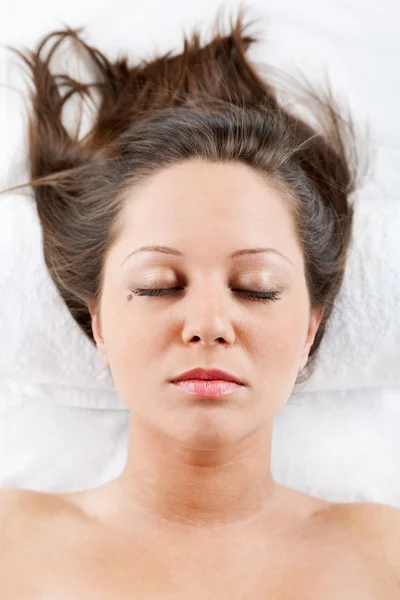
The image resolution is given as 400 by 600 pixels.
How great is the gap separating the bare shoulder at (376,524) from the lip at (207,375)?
15.9 inches

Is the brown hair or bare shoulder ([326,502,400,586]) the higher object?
the brown hair

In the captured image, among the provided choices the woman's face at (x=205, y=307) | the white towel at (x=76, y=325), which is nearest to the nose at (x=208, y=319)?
the woman's face at (x=205, y=307)

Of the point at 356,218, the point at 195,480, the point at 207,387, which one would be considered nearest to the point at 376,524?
the point at 195,480

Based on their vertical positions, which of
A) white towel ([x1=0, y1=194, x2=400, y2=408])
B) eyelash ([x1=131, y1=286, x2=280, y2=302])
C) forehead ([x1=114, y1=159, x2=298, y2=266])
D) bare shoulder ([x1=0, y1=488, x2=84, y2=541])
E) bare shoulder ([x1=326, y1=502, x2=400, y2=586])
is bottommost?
bare shoulder ([x1=326, y1=502, x2=400, y2=586])

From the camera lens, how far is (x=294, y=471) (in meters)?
1.63

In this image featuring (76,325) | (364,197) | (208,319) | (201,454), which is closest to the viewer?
(208,319)

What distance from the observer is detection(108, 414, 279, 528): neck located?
139cm

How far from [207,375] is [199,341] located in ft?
0.18

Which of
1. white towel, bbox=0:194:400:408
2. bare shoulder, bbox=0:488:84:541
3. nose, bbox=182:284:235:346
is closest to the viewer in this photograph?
nose, bbox=182:284:235:346

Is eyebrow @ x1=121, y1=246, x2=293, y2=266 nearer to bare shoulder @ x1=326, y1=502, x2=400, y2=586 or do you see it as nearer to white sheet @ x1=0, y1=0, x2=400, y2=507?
white sheet @ x1=0, y1=0, x2=400, y2=507

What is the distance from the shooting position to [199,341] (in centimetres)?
122

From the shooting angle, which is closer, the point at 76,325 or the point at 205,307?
the point at 205,307

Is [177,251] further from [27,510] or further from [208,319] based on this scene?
[27,510]

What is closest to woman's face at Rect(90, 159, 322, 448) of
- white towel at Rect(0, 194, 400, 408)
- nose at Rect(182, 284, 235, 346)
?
nose at Rect(182, 284, 235, 346)
